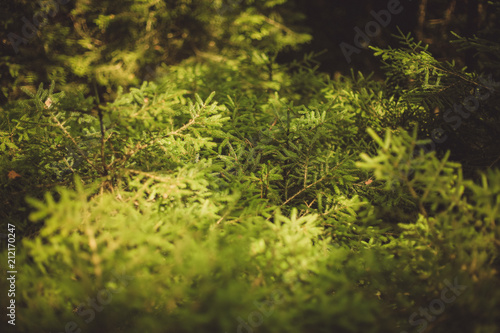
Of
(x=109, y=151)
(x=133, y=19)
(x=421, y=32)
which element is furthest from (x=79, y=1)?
(x=421, y=32)

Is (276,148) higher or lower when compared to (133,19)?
lower

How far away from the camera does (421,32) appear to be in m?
3.94

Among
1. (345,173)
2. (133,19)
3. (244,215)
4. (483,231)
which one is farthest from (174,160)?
(133,19)

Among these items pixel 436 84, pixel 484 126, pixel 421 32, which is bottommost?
pixel 484 126

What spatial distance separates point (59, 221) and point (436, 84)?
2974 millimetres

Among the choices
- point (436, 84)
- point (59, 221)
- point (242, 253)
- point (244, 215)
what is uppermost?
point (436, 84)

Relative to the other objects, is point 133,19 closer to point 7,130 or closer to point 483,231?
point 7,130

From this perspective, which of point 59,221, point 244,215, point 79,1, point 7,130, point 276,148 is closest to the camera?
point 59,221

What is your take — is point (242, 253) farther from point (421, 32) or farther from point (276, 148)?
point (421, 32)

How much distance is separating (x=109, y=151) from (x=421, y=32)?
15.3ft

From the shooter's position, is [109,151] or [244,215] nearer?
[244,215]

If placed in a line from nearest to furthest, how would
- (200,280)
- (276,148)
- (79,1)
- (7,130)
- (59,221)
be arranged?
(59,221), (200,280), (276,148), (7,130), (79,1)

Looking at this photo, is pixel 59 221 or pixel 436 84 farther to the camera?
pixel 436 84

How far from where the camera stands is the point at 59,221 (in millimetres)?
1206
